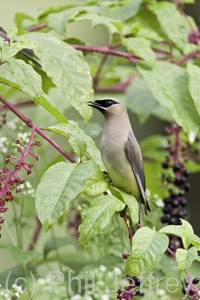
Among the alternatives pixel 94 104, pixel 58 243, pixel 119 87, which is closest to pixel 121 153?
pixel 94 104

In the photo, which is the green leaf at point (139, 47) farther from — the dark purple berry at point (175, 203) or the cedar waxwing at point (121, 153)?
the dark purple berry at point (175, 203)

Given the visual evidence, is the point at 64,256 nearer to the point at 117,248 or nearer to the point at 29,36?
the point at 117,248

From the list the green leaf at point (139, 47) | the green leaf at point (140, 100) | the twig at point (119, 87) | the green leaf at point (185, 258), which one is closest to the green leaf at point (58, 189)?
the green leaf at point (185, 258)

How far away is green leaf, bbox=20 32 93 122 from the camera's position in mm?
2189

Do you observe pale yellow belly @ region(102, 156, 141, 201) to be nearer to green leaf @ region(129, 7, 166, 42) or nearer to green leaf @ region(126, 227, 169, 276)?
green leaf @ region(126, 227, 169, 276)

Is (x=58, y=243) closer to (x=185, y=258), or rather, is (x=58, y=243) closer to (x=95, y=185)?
(x=95, y=185)

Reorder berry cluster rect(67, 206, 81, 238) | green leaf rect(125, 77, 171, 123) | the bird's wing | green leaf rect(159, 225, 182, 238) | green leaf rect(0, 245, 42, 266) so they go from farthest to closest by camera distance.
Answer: green leaf rect(125, 77, 171, 123), berry cluster rect(67, 206, 81, 238), the bird's wing, green leaf rect(0, 245, 42, 266), green leaf rect(159, 225, 182, 238)

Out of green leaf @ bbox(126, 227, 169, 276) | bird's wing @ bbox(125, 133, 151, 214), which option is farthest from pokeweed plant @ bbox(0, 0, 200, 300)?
bird's wing @ bbox(125, 133, 151, 214)

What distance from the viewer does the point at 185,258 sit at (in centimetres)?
164

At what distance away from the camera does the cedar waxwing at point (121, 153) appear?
7.13ft

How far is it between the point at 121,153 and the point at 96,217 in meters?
0.61

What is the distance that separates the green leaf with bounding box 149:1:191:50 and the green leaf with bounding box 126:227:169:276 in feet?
4.13

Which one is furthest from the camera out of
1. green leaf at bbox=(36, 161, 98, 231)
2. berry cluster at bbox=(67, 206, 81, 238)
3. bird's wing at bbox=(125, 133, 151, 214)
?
berry cluster at bbox=(67, 206, 81, 238)

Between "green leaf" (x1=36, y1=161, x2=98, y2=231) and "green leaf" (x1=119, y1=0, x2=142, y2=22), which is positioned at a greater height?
"green leaf" (x1=36, y1=161, x2=98, y2=231)
